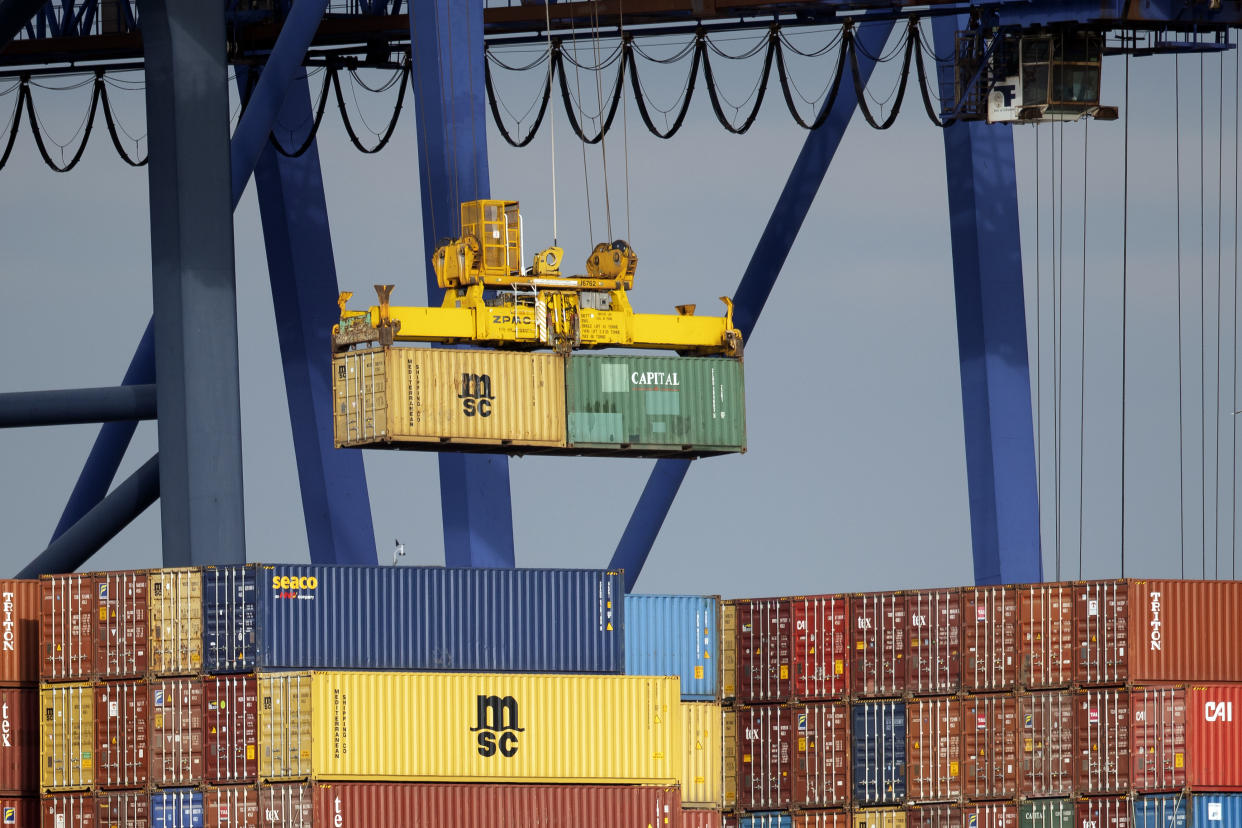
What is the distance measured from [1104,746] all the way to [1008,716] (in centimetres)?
155

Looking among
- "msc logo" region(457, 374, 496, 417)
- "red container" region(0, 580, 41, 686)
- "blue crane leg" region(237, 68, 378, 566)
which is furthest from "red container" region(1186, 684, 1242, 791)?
"blue crane leg" region(237, 68, 378, 566)

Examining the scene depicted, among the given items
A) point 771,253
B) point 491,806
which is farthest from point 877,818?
point 771,253

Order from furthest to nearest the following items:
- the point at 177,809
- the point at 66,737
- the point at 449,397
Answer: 1. the point at 449,397
2. the point at 66,737
3. the point at 177,809

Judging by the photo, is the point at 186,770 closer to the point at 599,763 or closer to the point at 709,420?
the point at 599,763

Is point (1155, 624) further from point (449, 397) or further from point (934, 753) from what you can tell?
point (449, 397)

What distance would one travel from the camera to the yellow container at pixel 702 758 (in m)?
38.9

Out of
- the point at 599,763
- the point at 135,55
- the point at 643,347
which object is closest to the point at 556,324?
the point at 643,347

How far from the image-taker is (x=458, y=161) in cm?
4291

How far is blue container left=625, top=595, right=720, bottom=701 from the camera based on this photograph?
39.3 m

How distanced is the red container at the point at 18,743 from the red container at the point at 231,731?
355cm

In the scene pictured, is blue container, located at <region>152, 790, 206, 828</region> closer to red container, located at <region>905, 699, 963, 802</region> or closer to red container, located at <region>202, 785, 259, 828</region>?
red container, located at <region>202, 785, 259, 828</region>

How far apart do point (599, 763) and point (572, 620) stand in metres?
2.58

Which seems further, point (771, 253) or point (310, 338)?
point (771, 253)

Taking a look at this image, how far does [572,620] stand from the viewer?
1513 inches
